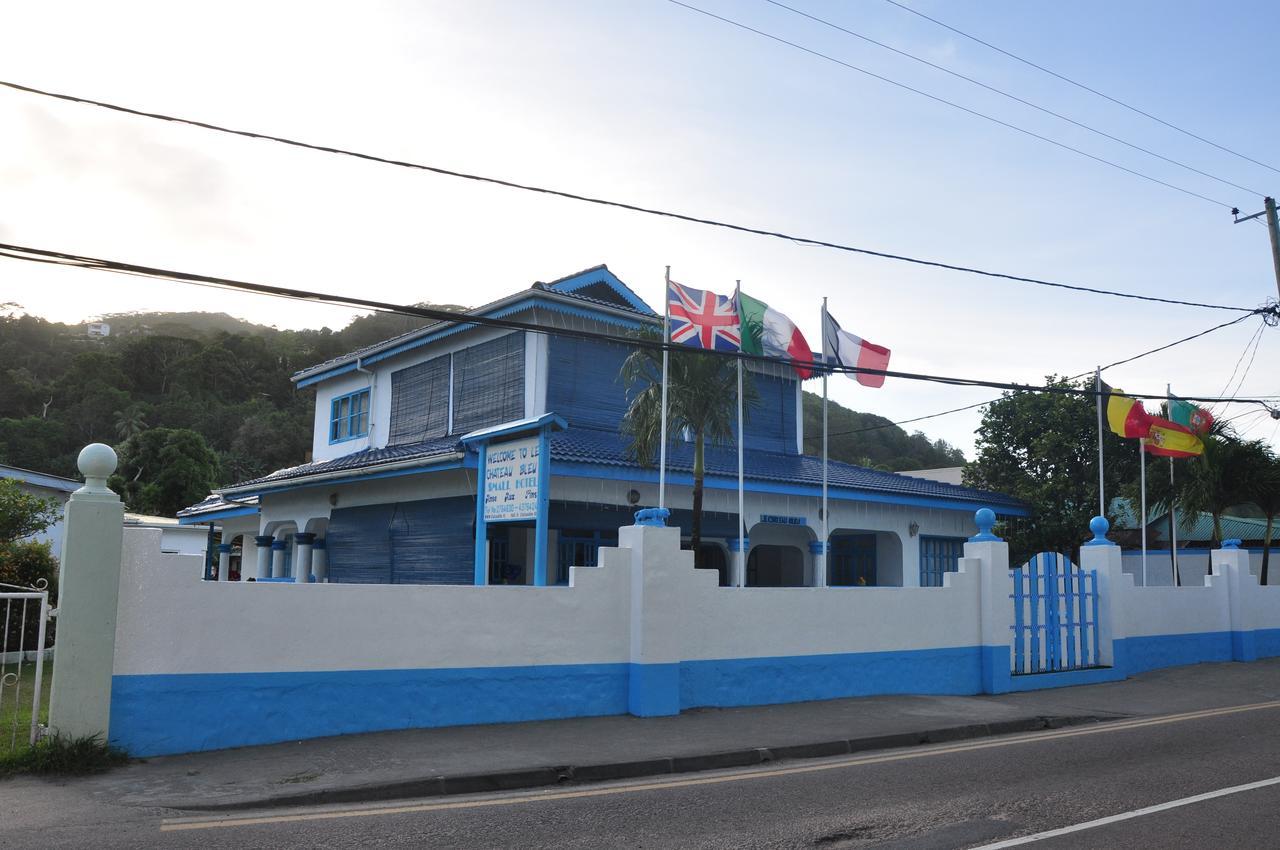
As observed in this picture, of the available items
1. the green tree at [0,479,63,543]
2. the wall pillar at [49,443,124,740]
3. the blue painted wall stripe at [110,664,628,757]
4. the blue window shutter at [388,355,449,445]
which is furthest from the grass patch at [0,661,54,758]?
the blue window shutter at [388,355,449,445]

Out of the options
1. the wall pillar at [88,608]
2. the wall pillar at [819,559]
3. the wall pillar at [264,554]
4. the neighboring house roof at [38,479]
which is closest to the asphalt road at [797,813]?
the wall pillar at [88,608]

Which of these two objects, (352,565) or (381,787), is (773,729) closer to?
(381,787)

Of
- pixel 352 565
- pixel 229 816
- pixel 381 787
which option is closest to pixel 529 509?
pixel 381 787

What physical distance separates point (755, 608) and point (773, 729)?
6.53 ft

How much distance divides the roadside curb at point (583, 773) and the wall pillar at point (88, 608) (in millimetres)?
1804

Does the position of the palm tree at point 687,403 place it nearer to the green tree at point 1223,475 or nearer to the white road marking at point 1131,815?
the white road marking at point 1131,815

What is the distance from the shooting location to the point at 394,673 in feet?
33.3

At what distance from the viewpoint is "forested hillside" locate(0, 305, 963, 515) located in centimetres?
5362

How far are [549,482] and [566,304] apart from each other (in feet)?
14.7

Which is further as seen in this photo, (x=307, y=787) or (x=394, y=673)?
(x=394, y=673)

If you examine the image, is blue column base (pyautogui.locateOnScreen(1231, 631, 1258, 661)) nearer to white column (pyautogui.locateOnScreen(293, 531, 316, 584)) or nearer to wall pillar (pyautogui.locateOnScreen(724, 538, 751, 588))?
wall pillar (pyautogui.locateOnScreen(724, 538, 751, 588))

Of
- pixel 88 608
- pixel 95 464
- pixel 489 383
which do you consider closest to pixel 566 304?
pixel 489 383

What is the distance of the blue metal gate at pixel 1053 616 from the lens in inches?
594

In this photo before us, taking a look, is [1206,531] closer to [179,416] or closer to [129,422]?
[129,422]
